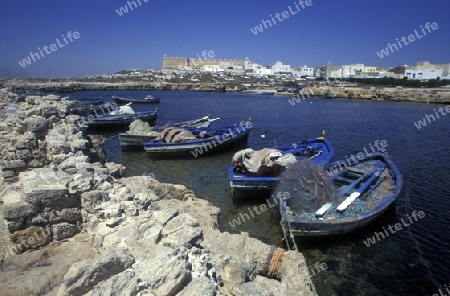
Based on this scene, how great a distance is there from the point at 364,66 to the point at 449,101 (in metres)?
98.0

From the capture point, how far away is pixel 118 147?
77.2 feet

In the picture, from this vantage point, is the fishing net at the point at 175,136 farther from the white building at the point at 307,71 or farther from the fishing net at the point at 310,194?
the white building at the point at 307,71

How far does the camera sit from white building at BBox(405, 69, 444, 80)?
101500 mm

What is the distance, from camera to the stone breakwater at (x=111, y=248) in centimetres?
369

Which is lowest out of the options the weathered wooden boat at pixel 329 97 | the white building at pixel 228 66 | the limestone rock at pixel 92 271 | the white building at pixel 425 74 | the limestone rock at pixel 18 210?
the white building at pixel 425 74

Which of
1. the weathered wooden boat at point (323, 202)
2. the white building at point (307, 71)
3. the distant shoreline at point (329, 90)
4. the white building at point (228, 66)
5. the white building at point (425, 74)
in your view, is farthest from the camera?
the white building at point (228, 66)

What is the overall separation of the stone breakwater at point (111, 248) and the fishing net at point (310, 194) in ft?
13.9

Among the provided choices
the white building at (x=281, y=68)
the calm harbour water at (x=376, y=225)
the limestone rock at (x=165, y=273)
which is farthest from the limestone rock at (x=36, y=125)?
the white building at (x=281, y=68)

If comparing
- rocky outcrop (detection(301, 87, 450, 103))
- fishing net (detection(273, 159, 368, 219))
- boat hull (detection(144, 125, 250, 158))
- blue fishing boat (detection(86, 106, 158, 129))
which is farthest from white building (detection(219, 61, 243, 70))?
fishing net (detection(273, 159, 368, 219))

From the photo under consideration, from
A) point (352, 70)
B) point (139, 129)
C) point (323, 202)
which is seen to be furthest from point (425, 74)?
point (323, 202)

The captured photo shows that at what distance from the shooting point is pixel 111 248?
4379 millimetres

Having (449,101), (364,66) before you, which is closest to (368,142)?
(449,101)

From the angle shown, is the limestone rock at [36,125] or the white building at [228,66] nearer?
the limestone rock at [36,125]

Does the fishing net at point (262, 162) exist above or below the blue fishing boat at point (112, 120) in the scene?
below
